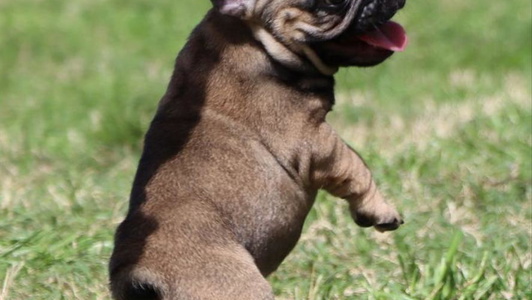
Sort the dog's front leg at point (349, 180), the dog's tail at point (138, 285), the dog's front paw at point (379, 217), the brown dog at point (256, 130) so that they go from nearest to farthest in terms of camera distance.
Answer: the dog's tail at point (138, 285), the brown dog at point (256, 130), the dog's front leg at point (349, 180), the dog's front paw at point (379, 217)

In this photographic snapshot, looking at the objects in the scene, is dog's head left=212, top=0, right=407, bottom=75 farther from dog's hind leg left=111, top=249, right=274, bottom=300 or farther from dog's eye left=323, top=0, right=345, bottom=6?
dog's hind leg left=111, top=249, right=274, bottom=300

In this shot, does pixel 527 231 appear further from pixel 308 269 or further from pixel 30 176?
pixel 30 176

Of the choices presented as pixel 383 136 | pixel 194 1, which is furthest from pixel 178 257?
pixel 194 1

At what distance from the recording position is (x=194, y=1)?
1252cm

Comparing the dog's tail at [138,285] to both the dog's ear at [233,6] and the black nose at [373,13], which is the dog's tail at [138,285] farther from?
the black nose at [373,13]

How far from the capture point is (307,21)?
4.62m

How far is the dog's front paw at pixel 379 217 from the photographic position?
4.91 m

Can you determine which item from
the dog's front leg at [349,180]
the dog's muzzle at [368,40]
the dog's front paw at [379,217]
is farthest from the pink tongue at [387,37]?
the dog's front paw at [379,217]

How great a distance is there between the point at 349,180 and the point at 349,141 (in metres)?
2.92

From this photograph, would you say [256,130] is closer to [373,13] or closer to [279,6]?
[279,6]

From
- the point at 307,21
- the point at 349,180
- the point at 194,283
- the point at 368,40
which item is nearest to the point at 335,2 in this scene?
the point at 307,21

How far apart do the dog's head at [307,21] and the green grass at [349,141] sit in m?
1.01

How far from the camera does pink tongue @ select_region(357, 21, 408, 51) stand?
4.73 m

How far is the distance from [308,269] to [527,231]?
1110 mm
